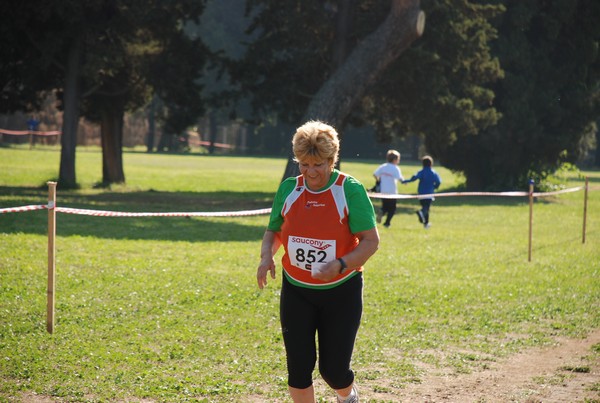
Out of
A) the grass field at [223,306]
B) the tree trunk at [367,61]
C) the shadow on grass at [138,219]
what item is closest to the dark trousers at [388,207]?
the grass field at [223,306]

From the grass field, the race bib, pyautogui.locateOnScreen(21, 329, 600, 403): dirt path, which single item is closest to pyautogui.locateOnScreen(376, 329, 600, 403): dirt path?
pyautogui.locateOnScreen(21, 329, 600, 403): dirt path

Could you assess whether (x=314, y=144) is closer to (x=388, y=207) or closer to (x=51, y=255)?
(x=51, y=255)

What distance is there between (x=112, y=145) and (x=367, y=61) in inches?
450

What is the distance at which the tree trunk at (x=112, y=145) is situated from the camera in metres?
32.9

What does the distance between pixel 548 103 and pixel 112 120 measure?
17.8 meters

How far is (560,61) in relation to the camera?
36844 millimetres

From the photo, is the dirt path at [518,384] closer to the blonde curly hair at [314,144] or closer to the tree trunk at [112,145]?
the blonde curly hair at [314,144]

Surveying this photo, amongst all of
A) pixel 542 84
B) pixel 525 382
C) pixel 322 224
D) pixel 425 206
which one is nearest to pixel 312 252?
pixel 322 224

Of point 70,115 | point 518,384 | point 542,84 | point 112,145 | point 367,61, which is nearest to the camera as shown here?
point 518,384

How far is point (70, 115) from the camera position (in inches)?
1169

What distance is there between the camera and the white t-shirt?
20.7 meters

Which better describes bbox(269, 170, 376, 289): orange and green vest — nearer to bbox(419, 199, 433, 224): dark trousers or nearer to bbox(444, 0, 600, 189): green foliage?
bbox(419, 199, 433, 224): dark trousers

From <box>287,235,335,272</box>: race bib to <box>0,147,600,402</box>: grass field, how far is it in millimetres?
1974

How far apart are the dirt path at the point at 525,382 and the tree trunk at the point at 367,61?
58.6ft
